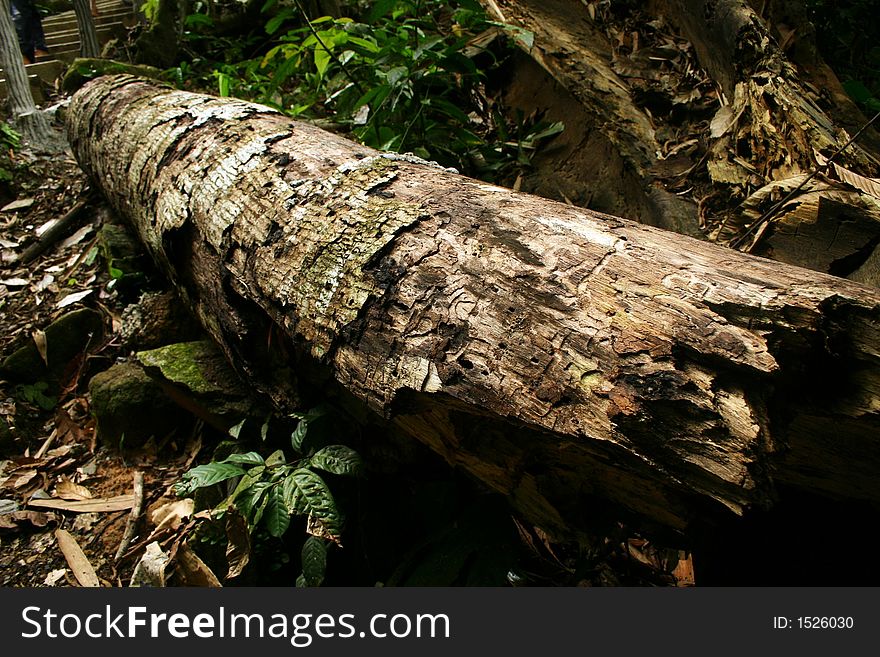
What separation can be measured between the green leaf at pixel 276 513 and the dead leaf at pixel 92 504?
953 mm

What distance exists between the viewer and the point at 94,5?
7.31m

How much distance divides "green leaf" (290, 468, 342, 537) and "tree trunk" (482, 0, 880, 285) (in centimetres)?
141

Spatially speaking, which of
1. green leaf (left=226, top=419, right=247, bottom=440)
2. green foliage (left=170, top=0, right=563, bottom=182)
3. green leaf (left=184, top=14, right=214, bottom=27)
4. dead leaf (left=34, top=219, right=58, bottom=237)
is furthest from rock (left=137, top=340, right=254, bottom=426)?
green leaf (left=184, top=14, right=214, bottom=27)

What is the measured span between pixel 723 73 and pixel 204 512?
8.74 ft

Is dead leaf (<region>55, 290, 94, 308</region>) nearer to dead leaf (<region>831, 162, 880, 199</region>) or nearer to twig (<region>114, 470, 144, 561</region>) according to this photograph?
twig (<region>114, 470, 144, 561</region>)

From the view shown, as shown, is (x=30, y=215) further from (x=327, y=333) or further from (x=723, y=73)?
(x=723, y=73)

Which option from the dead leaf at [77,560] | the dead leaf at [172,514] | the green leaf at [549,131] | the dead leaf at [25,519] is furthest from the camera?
the green leaf at [549,131]

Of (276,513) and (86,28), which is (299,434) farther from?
(86,28)

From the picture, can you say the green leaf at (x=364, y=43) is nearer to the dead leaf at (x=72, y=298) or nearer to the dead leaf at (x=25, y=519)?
the dead leaf at (x=72, y=298)

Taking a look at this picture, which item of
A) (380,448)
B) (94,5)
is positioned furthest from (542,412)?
(94,5)

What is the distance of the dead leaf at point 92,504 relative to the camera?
6.74ft

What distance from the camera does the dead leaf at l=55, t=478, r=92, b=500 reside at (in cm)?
213

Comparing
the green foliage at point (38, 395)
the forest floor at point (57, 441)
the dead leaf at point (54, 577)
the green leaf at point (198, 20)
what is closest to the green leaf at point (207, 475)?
the forest floor at point (57, 441)

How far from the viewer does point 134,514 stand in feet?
6.53
